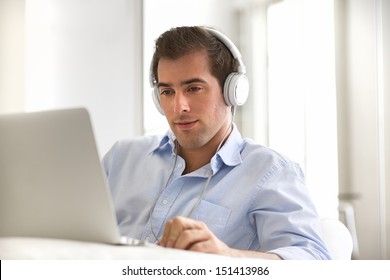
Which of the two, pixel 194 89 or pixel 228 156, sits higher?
pixel 194 89

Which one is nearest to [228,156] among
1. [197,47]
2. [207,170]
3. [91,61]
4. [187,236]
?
[207,170]

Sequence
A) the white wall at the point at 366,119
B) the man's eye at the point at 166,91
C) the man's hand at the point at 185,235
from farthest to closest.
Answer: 1. the white wall at the point at 366,119
2. the man's eye at the point at 166,91
3. the man's hand at the point at 185,235

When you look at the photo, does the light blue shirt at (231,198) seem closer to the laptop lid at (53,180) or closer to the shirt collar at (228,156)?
the shirt collar at (228,156)

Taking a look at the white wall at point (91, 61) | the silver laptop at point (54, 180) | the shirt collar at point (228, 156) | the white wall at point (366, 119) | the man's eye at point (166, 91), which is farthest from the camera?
the white wall at point (91, 61)

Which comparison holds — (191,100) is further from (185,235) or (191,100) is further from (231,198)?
(185,235)

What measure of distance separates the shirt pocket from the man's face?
0.55ft

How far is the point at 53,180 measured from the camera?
58 centimetres

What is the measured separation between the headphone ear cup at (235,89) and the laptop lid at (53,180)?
2.05 feet

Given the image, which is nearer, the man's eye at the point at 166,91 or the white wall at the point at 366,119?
the man's eye at the point at 166,91

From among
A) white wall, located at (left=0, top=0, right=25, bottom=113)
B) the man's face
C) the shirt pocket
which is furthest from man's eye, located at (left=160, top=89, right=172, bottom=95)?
white wall, located at (left=0, top=0, right=25, bottom=113)

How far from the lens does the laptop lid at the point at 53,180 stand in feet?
1.77

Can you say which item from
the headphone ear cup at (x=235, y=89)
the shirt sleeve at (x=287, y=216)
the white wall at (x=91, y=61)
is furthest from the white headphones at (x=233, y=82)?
the white wall at (x=91, y=61)

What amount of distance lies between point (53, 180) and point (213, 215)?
490 millimetres

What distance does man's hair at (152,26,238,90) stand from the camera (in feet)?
3.78
